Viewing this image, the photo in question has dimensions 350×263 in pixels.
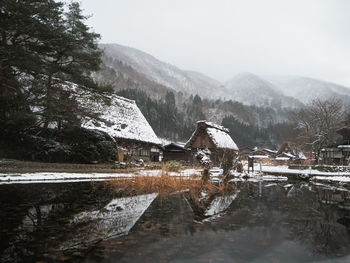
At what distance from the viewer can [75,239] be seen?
16.6 ft

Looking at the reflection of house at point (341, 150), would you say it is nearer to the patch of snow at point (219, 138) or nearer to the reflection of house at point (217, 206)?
the patch of snow at point (219, 138)

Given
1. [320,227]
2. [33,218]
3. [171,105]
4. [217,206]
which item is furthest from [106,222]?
[171,105]

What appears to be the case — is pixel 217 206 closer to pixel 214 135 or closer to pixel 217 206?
pixel 217 206

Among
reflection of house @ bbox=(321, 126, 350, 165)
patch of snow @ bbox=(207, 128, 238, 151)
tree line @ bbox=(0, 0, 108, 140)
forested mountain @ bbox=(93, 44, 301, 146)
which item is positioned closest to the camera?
tree line @ bbox=(0, 0, 108, 140)

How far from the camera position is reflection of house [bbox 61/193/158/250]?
204 inches

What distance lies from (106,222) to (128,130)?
95.9 ft

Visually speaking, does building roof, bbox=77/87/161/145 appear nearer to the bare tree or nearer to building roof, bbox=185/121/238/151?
building roof, bbox=185/121/238/151

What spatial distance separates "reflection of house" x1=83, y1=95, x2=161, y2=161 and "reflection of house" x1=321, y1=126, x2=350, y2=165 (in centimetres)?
2368

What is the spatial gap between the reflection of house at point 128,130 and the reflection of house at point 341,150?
23676 millimetres

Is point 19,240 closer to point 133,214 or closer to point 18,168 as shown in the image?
point 133,214

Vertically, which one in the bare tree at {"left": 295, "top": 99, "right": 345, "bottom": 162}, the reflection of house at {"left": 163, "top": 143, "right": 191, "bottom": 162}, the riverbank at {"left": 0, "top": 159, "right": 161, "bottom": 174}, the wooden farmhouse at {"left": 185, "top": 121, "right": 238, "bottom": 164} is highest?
the bare tree at {"left": 295, "top": 99, "right": 345, "bottom": 162}

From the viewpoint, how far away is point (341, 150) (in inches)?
1651

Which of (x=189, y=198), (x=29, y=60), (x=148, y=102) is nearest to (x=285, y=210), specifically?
(x=189, y=198)

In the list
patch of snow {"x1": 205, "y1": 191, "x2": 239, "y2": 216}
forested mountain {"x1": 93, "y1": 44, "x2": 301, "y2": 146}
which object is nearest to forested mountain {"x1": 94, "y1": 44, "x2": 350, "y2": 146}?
forested mountain {"x1": 93, "y1": 44, "x2": 301, "y2": 146}
